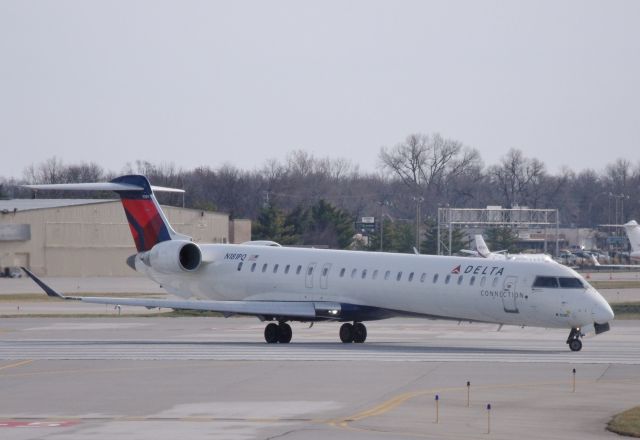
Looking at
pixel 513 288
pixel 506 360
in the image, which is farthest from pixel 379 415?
pixel 513 288

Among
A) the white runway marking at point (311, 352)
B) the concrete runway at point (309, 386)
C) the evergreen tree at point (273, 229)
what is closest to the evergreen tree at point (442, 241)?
the evergreen tree at point (273, 229)

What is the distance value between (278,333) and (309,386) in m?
11.6

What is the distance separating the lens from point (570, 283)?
106ft

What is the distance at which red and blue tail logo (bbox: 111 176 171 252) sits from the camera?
39.0 m

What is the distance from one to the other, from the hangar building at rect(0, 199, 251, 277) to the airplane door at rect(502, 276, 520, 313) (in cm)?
5471

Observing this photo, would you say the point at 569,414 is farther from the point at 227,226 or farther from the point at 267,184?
the point at 267,184

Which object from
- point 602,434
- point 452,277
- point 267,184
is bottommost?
point 602,434

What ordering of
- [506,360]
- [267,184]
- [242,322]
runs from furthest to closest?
[267,184]
[242,322]
[506,360]

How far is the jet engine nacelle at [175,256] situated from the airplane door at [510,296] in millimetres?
10206

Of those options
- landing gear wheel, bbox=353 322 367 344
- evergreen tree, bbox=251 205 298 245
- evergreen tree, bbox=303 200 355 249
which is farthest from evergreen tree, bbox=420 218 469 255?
landing gear wheel, bbox=353 322 367 344

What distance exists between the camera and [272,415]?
2028 centimetres

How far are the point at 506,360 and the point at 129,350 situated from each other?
9677 millimetres

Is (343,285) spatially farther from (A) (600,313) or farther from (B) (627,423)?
Answer: (B) (627,423)

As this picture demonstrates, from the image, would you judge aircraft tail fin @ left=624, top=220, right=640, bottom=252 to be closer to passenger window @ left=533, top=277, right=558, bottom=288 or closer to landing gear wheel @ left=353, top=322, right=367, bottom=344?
landing gear wheel @ left=353, top=322, right=367, bottom=344
